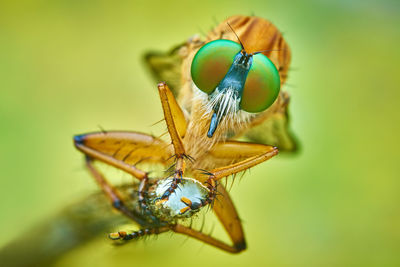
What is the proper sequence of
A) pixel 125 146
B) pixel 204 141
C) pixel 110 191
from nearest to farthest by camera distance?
1. pixel 204 141
2. pixel 125 146
3. pixel 110 191

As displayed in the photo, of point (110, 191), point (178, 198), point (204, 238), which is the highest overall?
point (178, 198)

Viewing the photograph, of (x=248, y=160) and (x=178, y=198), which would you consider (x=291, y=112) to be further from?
(x=178, y=198)

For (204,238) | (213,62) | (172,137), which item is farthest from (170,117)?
(204,238)

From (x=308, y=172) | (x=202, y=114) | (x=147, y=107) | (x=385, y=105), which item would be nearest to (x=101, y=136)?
(x=202, y=114)

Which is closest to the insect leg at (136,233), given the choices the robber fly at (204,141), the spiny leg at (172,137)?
the robber fly at (204,141)

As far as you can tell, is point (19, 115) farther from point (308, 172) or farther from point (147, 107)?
point (308, 172)

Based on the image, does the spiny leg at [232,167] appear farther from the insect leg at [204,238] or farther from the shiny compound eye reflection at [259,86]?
the shiny compound eye reflection at [259,86]
